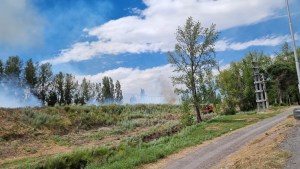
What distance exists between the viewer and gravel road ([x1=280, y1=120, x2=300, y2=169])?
10631 millimetres

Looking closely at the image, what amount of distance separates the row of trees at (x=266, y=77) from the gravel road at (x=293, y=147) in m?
37.7

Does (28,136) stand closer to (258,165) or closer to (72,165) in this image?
(72,165)

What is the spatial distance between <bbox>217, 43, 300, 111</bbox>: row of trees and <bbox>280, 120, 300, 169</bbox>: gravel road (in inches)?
1485

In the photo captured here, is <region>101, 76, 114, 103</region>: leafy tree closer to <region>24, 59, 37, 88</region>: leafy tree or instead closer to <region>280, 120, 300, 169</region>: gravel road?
<region>24, 59, 37, 88</region>: leafy tree

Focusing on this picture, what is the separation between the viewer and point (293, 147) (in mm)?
12953

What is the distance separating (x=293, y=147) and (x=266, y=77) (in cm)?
6410

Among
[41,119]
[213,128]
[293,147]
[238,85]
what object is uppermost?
[238,85]

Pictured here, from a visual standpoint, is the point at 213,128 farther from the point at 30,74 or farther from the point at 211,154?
the point at 30,74

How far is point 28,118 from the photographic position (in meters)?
38.5

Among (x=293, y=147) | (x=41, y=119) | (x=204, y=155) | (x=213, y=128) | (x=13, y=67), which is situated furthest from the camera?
(x=13, y=67)

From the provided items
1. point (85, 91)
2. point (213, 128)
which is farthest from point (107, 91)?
point (213, 128)

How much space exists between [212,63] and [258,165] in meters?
24.3

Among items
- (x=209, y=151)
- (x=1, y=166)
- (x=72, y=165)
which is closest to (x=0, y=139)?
(x=1, y=166)

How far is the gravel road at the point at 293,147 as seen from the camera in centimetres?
1063
